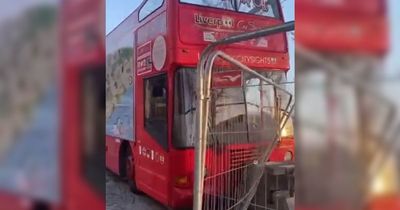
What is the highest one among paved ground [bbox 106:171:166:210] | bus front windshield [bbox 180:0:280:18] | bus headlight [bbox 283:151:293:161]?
bus front windshield [bbox 180:0:280:18]

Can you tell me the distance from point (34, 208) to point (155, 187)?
163 centimetres

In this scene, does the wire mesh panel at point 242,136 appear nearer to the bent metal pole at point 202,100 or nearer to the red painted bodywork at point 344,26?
the bent metal pole at point 202,100

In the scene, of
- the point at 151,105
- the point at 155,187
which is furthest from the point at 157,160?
the point at 151,105

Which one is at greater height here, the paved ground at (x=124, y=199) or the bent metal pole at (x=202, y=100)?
the bent metal pole at (x=202, y=100)

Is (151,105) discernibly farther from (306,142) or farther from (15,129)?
(306,142)

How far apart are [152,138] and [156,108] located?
0.22 metres

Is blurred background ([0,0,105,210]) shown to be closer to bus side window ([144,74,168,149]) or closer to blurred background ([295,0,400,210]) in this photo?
blurred background ([295,0,400,210])

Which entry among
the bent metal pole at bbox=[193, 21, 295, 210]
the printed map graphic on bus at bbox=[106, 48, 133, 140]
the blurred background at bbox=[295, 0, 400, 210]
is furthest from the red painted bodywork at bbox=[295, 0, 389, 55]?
the printed map graphic on bus at bbox=[106, 48, 133, 140]

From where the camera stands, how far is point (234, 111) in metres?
2.62

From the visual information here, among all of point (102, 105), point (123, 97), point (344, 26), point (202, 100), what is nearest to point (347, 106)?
point (344, 26)

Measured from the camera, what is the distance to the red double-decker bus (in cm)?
262

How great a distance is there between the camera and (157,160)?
2805 millimetres

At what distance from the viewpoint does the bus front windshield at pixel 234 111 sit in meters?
2.57

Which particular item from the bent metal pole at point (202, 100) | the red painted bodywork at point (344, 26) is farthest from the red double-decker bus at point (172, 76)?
the red painted bodywork at point (344, 26)
